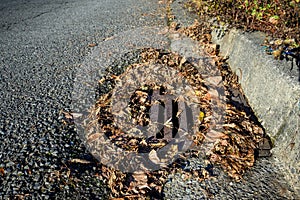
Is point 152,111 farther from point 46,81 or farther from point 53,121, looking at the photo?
point 46,81

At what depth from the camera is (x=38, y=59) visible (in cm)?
279

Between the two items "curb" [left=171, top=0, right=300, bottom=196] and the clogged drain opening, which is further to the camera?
the clogged drain opening

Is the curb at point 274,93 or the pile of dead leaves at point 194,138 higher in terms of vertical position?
the curb at point 274,93

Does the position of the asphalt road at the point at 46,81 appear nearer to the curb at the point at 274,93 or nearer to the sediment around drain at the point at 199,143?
the sediment around drain at the point at 199,143

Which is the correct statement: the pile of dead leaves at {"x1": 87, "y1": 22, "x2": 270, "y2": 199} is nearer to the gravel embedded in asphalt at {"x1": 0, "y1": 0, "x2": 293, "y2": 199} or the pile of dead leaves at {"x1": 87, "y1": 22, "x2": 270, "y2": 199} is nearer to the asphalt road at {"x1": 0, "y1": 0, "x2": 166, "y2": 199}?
the gravel embedded in asphalt at {"x1": 0, "y1": 0, "x2": 293, "y2": 199}

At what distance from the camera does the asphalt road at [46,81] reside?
1.42 m

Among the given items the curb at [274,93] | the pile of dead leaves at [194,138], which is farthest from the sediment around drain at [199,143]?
the curb at [274,93]

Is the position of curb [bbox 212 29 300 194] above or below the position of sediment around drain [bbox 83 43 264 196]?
above

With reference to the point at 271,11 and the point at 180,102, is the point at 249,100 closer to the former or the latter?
the point at 180,102

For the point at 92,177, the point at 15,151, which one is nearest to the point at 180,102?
the point at 92,177

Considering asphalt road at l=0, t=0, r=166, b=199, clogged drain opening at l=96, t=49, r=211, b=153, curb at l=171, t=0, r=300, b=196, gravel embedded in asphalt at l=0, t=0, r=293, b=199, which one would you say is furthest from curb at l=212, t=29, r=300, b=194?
asphalt road at l=0, t=0, r=166, b=199

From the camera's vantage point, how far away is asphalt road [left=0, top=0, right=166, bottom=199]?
4.65ft

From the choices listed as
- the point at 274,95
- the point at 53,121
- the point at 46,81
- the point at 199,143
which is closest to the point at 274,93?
the point at 274,95

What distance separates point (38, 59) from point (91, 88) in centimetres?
97
